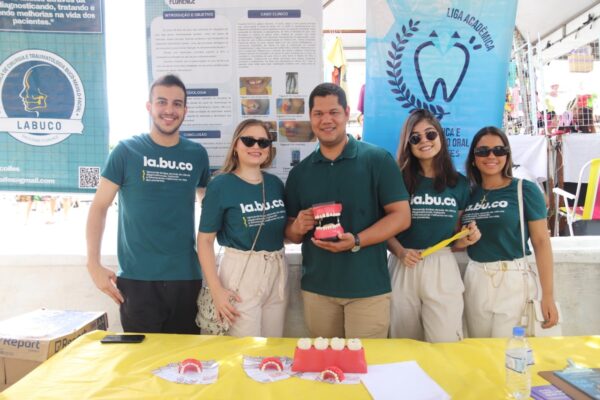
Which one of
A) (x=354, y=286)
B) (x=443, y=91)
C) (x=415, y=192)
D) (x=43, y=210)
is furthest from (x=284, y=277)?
(x=43, y=210)

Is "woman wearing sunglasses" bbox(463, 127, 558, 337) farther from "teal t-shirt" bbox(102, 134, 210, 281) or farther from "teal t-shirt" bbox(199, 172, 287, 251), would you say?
"teal t-shirt" bbox(102, 134, 210, 281)

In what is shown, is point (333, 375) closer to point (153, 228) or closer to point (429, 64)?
point (153, 228)

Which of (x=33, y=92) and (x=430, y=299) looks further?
(x=33, y=92)

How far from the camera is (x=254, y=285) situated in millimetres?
2104

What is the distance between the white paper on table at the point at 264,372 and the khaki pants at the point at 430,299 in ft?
3.13

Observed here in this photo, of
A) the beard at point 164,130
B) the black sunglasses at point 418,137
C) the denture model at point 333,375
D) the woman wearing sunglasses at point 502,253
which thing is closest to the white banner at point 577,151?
the woman wearing sunglasses at point 502,253

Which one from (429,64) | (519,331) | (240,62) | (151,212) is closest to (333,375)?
(519,331)

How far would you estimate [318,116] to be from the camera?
2162 millimetres

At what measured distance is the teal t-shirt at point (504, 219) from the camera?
217 centimetres

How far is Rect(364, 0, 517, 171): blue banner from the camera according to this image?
2914 millimetres

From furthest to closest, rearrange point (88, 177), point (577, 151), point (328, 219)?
point (577, 151) < point (88, 177) < point (328, 219)

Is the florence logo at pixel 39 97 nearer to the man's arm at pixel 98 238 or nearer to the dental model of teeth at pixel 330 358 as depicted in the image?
the man's arm at pixel 98 238

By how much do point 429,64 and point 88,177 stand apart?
2.57 meters

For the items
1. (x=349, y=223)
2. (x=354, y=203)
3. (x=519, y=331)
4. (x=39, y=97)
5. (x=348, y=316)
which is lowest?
(x=348, y=316)
